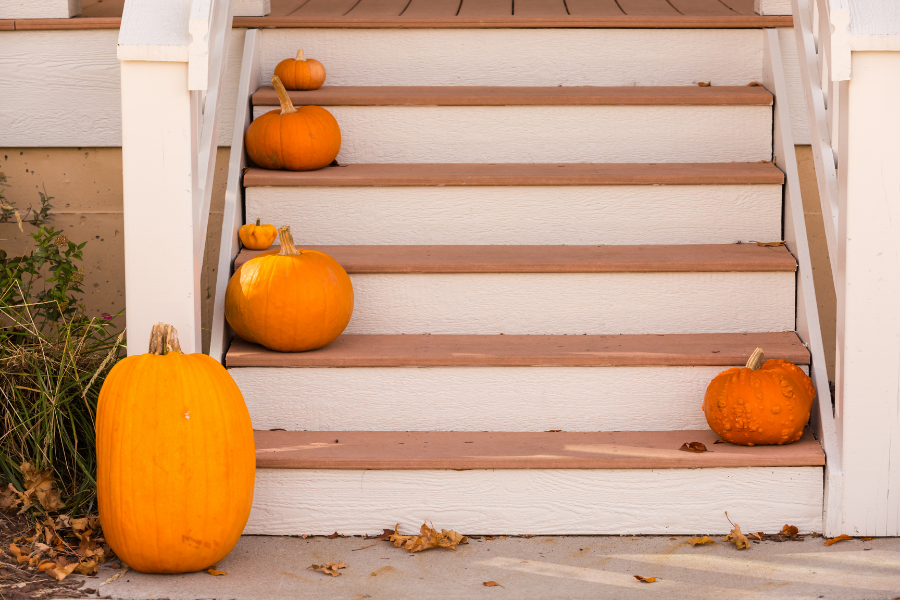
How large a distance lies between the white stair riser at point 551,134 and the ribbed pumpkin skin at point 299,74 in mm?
135

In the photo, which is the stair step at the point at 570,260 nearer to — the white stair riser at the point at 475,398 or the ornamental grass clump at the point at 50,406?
the white stair riser at the point at 475,398

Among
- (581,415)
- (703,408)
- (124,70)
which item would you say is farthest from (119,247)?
(703,408)

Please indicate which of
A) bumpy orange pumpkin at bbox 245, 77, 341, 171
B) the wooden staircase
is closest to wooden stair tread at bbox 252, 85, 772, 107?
the wooden staircase

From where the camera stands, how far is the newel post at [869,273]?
2.12 m

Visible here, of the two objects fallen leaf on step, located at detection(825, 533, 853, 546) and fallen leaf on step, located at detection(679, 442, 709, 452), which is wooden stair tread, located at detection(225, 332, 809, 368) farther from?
fallen leaf on step, located at detection(825, 533, 853, 546)

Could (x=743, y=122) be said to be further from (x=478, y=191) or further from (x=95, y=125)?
(x=95, y=125)

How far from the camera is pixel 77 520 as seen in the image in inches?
86.2

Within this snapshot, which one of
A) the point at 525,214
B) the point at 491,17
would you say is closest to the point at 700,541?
the point at 525,214

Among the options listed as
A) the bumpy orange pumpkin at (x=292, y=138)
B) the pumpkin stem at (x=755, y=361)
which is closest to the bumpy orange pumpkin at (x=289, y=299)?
the bumpy orange pumpkin at (x=292, y=138)

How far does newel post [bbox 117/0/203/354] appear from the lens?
7.07 feet

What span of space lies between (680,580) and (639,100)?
1603 millimetres

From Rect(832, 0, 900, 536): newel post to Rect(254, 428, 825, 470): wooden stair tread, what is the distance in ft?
0.43

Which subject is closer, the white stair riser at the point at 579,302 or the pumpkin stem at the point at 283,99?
the white stair riser at the point at 579,302

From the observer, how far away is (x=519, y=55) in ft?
10.4
